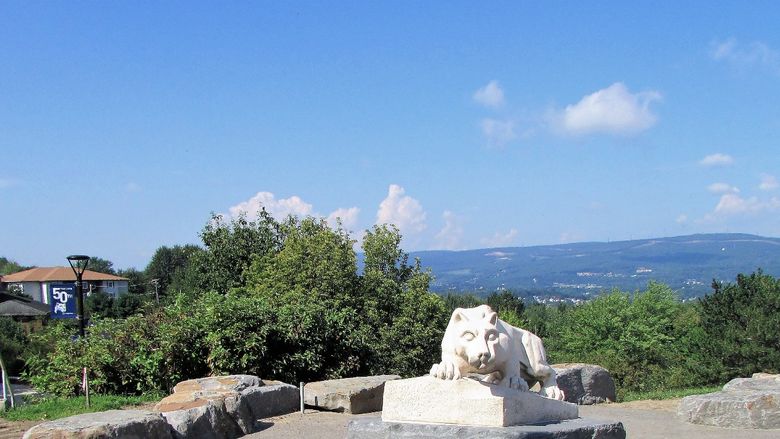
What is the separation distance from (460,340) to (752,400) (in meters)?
7.52

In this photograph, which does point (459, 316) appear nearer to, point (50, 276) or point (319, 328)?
point (319, 328)

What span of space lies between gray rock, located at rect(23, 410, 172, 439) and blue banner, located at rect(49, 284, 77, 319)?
7.73 metres

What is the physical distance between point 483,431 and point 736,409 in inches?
295

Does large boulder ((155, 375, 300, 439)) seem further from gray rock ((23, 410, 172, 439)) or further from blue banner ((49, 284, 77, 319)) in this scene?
blue banner ((49, 284, 77, 319))

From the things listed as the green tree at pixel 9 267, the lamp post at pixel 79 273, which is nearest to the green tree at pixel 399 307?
the lamp post at pixel 79 273

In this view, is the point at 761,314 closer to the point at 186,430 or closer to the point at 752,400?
the point at 752,400

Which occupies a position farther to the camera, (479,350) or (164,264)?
(164,264)

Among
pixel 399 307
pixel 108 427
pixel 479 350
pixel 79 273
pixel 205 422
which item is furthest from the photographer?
pixel 399 307

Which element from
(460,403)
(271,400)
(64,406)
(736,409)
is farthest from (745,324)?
(460,403)

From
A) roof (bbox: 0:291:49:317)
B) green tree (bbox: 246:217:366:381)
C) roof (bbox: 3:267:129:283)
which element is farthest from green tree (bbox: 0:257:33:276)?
green tree (bbox: 246:217:366:381)

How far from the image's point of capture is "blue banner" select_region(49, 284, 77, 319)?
15.8 meters

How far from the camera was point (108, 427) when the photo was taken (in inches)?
322

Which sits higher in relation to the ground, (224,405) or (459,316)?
(459,316)

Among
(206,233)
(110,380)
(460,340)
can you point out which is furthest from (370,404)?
(206,233)
